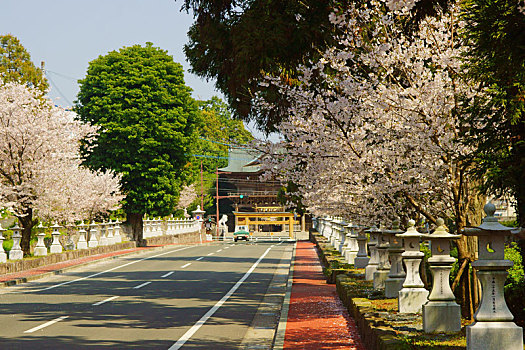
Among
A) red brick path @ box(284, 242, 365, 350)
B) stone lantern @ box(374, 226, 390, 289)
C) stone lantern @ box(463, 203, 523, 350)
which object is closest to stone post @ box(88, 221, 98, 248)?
red brick path @ box(284, 242, 365, 350)

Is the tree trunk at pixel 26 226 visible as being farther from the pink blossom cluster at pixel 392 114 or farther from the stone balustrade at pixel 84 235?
the pink blossom cluster at pixel 392 114

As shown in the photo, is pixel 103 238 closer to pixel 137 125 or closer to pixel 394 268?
pixel 137 125

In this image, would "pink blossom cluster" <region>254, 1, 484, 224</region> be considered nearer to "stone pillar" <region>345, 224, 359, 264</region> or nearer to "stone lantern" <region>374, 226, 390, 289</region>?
"stone lantern" <region>374, 226, 390, 289</region>

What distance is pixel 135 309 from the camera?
53.6 feet

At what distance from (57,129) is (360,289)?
22358mm

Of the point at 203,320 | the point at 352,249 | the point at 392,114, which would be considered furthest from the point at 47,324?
the point at 352,249

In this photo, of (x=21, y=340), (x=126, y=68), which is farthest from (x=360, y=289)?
(x=126, y=68)

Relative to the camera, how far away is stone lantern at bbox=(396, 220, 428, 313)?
1016 centimetres

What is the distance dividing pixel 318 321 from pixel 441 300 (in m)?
5.07

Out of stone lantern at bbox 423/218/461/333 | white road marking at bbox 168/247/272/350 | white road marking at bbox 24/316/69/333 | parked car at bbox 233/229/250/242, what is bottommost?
white road marking at bbox 168/247/272/350

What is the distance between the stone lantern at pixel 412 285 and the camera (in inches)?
400

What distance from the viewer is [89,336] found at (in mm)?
12367

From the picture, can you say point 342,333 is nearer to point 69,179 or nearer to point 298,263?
point 298,263

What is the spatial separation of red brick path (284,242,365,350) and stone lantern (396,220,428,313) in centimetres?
93
